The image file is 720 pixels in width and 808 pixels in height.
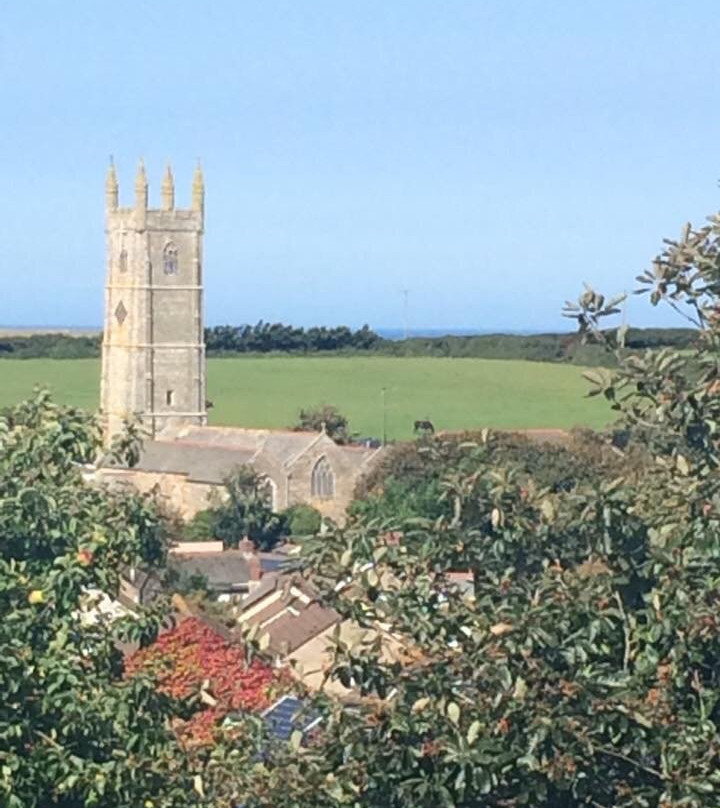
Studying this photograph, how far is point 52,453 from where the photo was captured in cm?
1363

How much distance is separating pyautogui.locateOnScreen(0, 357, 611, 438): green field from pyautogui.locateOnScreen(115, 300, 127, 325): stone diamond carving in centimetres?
366

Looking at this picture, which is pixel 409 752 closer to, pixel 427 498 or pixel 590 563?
pixel 590 563

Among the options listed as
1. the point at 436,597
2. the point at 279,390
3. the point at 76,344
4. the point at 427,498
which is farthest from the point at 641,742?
the point at 76,344

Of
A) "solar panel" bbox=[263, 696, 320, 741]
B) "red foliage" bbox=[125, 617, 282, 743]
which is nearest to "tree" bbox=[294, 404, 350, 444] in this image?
"red foliage" bbox=[125, 617, 282, 743]

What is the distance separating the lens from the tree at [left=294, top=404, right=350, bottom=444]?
94.2 m

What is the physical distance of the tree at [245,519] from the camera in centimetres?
6944

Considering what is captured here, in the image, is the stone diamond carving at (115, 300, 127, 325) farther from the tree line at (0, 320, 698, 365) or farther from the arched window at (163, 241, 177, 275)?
the tree line at (0, 320, 698, 365)

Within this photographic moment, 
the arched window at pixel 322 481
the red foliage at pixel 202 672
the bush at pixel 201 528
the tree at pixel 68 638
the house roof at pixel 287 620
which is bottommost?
the bush at pixel 201 528

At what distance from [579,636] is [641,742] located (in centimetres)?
51

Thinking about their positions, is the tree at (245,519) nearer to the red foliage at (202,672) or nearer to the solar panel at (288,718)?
the red foliage at (202,672)

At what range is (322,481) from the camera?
79.3 m

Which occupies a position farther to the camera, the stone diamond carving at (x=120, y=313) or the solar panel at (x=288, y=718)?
the stone diamond carving at (x=120, y=313)

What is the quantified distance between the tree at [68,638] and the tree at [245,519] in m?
53.9

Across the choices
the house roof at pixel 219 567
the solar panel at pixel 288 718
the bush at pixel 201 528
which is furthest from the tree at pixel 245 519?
the solar panel at pixel 288 718
